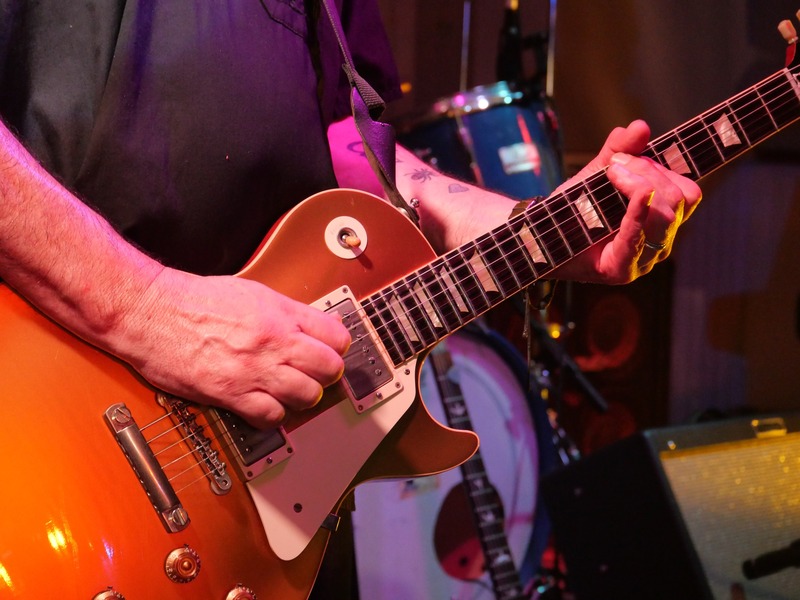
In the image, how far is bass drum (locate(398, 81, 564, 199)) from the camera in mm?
2631

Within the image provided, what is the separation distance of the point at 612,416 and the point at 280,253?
128 inches

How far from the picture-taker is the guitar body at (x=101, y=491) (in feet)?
2.67

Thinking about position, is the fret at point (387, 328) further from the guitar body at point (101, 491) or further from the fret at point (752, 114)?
the fret at point (752, 114)

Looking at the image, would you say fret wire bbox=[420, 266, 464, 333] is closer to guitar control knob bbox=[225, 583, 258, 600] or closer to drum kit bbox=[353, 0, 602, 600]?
guitar control knob bbox=[225, 583, 258, 600]

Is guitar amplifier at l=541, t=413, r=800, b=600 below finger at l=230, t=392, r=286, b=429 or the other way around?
below

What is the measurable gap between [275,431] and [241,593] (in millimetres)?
207

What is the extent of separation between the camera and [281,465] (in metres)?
1.01

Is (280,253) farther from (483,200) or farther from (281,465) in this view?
(483,200)

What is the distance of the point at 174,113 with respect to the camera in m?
1.02

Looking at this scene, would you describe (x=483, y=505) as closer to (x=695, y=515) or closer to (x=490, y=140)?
(x=695, y=515)

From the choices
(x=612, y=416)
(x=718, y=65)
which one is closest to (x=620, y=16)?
(x=718, y=65)

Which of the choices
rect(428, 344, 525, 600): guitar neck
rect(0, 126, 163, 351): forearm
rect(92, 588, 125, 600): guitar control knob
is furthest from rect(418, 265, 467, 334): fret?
rect(428, 344, 525, 600): guitar neck

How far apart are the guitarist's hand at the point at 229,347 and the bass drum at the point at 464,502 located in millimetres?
1321

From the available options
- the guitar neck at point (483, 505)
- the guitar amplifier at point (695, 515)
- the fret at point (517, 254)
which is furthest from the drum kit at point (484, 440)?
the fret at point (517, 254)
